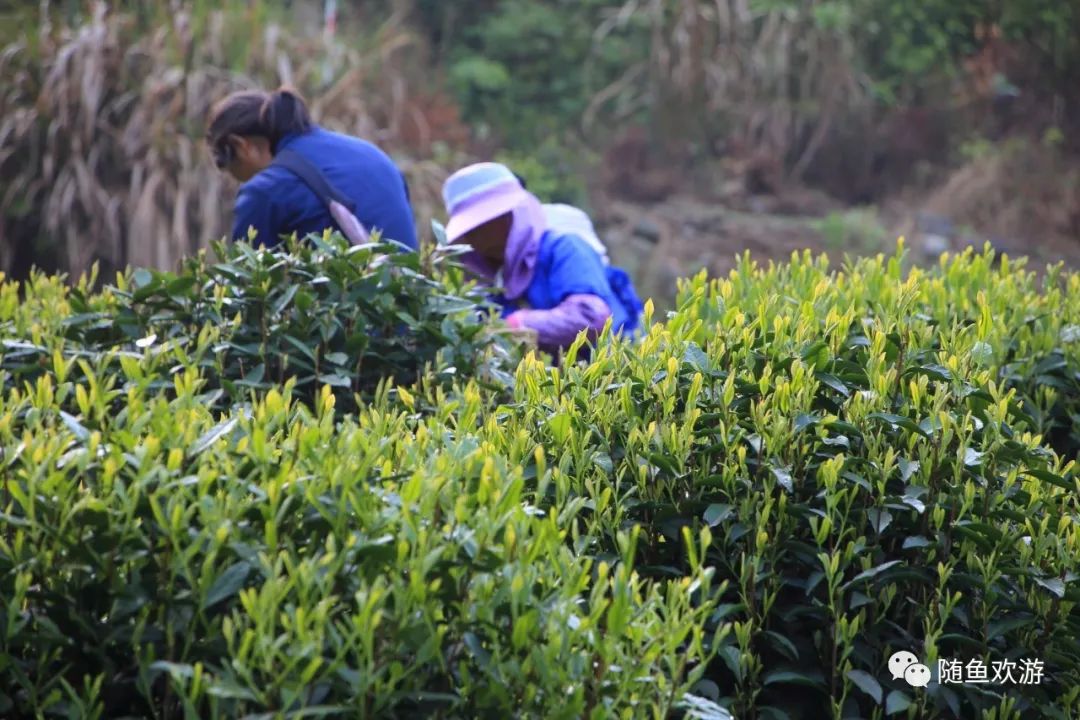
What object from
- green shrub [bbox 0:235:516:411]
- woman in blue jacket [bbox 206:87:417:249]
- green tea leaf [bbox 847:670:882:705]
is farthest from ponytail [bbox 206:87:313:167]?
green tea leaf [bbox 847:670:882:705]

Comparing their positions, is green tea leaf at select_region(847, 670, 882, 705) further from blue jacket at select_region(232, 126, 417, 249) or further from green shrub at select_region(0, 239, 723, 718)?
blue jacket at select_region(232, 126, 417, 249)

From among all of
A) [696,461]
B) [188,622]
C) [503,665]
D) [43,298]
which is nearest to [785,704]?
[696,461]

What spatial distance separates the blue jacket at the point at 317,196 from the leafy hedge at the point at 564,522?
104 centimetres

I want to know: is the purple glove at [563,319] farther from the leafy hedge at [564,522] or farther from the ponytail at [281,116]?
the ponytail at [281,116]

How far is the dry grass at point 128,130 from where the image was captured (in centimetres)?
887

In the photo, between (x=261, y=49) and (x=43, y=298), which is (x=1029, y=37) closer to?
(x=261, y=49)

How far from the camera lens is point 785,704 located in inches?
107

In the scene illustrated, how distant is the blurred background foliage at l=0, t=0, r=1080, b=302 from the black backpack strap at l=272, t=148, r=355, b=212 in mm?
4451

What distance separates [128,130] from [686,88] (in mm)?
5392

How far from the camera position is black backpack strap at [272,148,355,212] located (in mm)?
4891

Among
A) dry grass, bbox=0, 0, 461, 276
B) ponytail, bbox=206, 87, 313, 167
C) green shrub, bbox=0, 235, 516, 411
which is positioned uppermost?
ponytail, bbox=206, 87, 313, 167

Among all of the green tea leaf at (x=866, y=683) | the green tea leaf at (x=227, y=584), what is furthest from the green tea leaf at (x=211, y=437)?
the green tea leaf at (x=866, y=683)

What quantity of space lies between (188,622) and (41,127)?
7711 millimetres

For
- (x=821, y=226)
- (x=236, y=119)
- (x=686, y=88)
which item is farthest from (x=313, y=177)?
(x=686, y=88)
